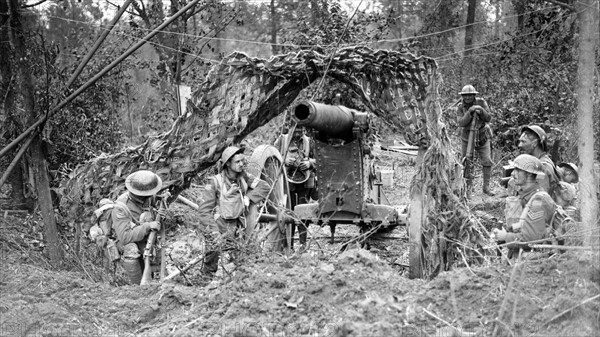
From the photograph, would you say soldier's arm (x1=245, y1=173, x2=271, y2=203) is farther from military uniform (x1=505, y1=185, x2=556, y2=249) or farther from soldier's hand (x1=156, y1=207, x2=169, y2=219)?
military uniform (x1=505, y1=185, x2=556, y2=249)

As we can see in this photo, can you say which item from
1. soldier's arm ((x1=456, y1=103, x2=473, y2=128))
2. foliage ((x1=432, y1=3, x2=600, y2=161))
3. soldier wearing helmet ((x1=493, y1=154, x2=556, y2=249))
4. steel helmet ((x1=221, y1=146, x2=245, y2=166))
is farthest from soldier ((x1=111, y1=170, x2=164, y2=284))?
soldier's arm ((x1=456, y1=103, x2=473, y2=128))

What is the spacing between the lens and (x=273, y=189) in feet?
33.2

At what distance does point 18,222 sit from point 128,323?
17.2 ft

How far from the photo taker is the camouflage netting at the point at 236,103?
9.16m

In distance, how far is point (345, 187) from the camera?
9.85 m

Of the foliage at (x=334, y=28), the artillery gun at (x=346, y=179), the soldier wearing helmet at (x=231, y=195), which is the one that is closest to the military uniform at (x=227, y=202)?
the soldier wearing helmet at (x=231, y=195)

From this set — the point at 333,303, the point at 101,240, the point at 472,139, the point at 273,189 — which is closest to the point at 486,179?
the point at 472,139

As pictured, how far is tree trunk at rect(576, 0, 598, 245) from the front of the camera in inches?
240

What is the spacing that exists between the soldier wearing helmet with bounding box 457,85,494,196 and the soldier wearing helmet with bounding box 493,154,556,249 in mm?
6903

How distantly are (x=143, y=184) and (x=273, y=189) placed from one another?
1.96m

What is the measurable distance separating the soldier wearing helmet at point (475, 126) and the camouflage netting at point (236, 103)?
5.05 m

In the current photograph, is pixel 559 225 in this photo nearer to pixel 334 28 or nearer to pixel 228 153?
pixel 228 153

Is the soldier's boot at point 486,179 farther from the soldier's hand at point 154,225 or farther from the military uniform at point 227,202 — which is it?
the soldier's hand at point 154,225

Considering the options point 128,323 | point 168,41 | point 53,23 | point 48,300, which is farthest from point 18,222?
point 53,23
